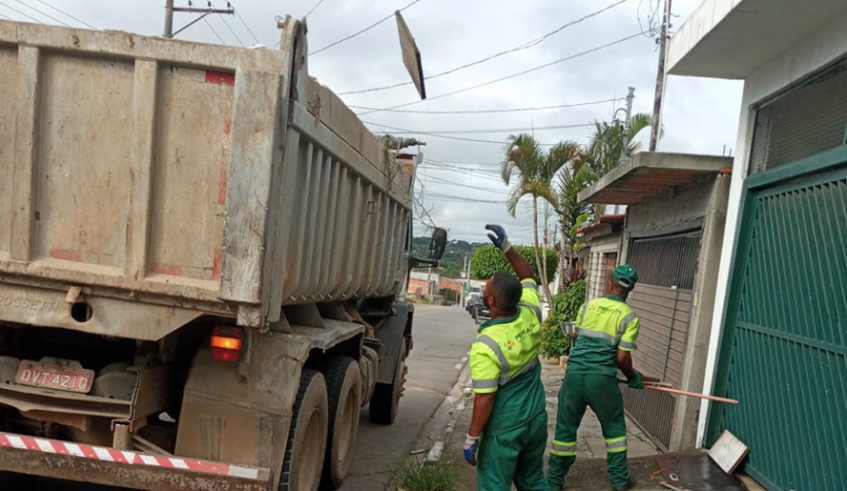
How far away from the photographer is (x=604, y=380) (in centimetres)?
460

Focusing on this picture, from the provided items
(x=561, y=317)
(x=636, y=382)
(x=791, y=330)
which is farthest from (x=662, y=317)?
(x=561, y=317)

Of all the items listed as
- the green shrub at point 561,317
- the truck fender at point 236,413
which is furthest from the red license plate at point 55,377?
the green shrub at point 561,317

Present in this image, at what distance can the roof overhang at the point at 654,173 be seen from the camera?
5.58 meters

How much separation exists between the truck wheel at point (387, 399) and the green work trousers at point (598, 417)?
2.65 m

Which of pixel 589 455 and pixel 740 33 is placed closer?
pixel 740 33

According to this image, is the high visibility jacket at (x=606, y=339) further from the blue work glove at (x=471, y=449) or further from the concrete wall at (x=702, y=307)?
the blue work glove at (x=471, y=449)

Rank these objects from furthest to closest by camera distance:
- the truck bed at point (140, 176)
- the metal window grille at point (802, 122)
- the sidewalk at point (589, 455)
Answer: the sidewalk at point (589, 455)
the metal window grille at point (802, 122)
the truck bed at point (140, 176)

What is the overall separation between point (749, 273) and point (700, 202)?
1.21 m

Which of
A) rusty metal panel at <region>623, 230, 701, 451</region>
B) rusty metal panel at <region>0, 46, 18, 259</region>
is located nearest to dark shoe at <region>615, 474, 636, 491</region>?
rusty metal panel at <region>623, 230, 701, 451</region>

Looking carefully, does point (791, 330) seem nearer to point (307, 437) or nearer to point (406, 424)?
point (307, 437)

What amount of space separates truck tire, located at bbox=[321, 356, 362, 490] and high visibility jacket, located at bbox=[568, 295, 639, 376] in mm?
1678

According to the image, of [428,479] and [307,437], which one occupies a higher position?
[307,437]

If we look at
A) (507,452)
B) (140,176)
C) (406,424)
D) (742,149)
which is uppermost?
(742,149)

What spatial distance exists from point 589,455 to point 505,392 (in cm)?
305
